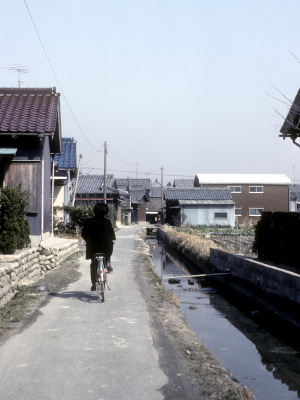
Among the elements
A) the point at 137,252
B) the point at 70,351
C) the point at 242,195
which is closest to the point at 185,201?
the point at 242,195

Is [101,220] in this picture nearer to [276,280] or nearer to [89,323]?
[89,323]

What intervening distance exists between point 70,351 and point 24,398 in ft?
5.11

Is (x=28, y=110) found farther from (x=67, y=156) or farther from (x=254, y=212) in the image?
(x=254, y=212)

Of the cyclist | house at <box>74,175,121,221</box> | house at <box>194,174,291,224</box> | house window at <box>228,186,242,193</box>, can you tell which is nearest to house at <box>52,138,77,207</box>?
house at <box>74,175,121,221</box>

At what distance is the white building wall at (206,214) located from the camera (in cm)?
4838

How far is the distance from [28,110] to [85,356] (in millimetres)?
10209

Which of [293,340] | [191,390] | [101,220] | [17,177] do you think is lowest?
[293,340]

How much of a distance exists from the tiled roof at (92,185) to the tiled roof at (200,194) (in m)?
5.91

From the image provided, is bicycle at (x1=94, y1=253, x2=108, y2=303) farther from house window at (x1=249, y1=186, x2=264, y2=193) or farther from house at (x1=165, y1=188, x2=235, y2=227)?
house window at (x1=249, y1=186, x2=264, y2=193)

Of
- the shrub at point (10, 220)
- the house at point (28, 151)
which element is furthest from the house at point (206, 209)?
the shrub at point (10, 220)

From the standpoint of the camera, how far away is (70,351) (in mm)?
5938

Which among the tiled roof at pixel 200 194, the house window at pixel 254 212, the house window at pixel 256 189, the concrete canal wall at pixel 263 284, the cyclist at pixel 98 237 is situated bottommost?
the concrete canal wall at pixel 263 284

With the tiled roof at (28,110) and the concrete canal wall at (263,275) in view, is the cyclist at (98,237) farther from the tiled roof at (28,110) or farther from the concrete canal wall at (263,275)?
the tiled roof at (28,110)

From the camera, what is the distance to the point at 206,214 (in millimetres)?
48750
